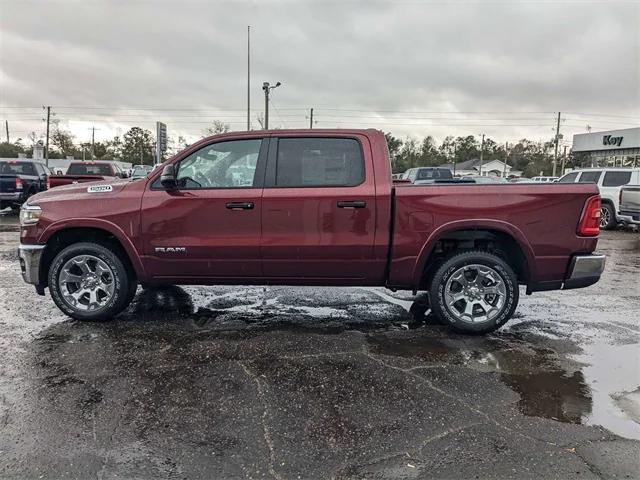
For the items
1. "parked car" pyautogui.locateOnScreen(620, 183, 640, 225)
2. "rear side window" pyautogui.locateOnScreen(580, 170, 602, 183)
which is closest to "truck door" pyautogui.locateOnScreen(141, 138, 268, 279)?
"parked car" pyautogui.locateOnScreen(620, 183, 640, 225)

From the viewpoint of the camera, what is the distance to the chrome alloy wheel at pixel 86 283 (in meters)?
4.73

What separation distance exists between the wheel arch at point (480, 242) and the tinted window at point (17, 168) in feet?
55.6

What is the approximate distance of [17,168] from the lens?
17.0m

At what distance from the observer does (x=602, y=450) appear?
8.82ft

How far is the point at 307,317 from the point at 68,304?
96.2 inches

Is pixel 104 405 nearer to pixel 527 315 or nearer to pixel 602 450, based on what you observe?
pixel 602 450

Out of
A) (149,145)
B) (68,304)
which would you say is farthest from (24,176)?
(149,145)

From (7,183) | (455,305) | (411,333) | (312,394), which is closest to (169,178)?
(312,394)

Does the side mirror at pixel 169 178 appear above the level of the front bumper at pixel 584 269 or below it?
above

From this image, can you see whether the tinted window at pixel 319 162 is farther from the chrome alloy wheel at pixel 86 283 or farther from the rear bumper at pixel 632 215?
the rear bumper at pixel 632 215

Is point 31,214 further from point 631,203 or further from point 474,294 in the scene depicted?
point 631,203

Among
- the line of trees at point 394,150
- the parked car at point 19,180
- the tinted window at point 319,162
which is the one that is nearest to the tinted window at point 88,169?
the parked car at point 19,180

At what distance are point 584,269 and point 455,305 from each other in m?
1.23

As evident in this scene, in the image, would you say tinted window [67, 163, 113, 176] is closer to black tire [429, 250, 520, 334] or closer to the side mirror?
the side mirror
